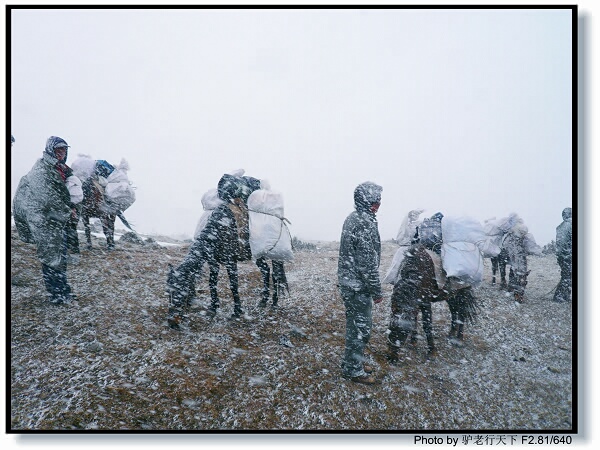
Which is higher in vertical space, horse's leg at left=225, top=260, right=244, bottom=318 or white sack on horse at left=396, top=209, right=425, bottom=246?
white sack on horse at left=396, top=209, right=425, bottom=246

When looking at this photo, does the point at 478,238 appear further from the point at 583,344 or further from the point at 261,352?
the point at 261,352

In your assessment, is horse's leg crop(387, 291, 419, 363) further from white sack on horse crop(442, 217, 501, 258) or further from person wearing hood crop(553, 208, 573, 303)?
person wearing hood crop(553, 208, 573, 303)

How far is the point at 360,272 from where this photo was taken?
155 inches

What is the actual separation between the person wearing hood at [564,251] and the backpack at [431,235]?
4.92m

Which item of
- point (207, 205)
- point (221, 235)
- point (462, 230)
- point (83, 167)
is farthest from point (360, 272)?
point (83, 167)

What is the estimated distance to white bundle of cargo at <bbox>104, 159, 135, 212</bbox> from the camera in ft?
26.3

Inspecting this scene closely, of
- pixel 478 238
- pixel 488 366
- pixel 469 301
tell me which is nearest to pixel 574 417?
pixel 488 366

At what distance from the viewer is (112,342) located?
170 inches

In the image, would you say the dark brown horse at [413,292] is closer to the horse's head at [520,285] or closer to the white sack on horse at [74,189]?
the horse's head at [520,285]

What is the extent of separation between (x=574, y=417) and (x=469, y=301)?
185 centimetres

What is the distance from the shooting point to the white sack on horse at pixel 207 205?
5571mm

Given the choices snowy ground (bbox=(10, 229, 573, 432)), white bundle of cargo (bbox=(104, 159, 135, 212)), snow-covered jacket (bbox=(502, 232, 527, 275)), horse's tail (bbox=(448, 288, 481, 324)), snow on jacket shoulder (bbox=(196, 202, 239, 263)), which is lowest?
snowy ground (bbox=(10, 229, 573, 432))

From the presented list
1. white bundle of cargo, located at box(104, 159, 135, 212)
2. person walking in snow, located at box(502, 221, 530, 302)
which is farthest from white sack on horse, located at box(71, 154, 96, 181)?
person walking in snow, located at box(502, 221, 530, 302)

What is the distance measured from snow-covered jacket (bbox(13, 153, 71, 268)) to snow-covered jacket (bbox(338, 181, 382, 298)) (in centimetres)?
441
